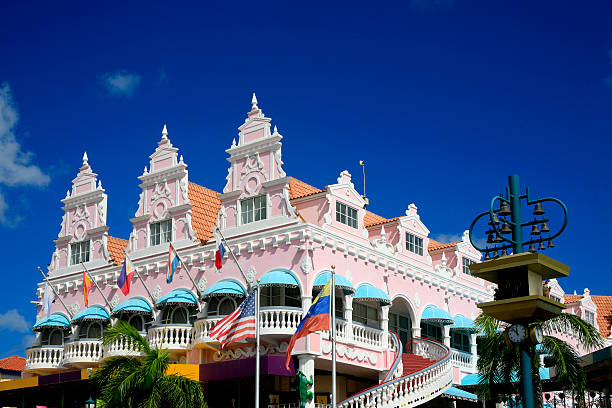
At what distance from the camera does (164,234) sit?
40.8 meters

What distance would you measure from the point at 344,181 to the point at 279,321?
26.2ft

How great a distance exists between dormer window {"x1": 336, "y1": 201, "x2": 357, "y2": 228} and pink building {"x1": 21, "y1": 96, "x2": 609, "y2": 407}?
8 centimetres

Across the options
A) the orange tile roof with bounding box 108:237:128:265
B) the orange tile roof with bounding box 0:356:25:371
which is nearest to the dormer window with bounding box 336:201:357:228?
the orange tile roof with bounding box 108:237:128:265

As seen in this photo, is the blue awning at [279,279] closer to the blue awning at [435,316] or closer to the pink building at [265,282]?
the pink building at [265,282]

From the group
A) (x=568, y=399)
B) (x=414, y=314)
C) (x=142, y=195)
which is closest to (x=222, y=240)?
(x=142, y=195)

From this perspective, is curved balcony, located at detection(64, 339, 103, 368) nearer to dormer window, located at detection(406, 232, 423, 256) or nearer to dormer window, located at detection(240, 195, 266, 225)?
dormer window, located at detection(240, 195, 266, 225)

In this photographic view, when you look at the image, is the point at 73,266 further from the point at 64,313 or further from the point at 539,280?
the point at 539,280

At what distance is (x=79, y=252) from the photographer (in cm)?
4516

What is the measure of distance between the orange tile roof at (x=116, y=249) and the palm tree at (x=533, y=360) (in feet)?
72.4

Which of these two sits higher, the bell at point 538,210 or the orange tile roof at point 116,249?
the orange tile roof at point 116,249

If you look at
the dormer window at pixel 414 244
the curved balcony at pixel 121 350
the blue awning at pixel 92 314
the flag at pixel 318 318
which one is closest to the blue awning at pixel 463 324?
the dormer window at pixel 414 244

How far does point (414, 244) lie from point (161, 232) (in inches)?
519

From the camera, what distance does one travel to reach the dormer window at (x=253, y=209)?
122ft

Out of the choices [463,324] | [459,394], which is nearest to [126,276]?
[459,394]
